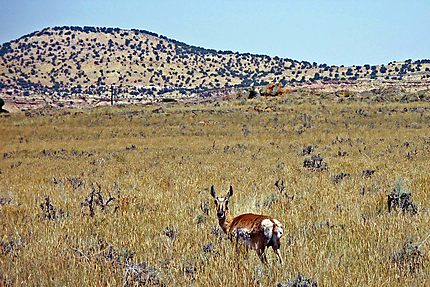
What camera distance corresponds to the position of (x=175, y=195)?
10016 millimetres

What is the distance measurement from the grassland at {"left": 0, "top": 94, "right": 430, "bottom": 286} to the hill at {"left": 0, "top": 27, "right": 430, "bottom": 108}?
252 ft

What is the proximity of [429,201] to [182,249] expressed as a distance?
482 cm

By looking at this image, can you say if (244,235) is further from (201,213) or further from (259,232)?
(201,213)

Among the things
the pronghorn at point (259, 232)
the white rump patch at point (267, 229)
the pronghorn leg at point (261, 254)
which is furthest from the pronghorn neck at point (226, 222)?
the white rump patch at point (267, 229)

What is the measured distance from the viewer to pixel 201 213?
8.05m

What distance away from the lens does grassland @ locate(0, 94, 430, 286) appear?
482cm

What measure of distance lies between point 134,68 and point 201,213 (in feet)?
408

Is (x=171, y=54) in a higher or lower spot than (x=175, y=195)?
higher

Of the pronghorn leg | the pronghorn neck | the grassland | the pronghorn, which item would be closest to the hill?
the grassland

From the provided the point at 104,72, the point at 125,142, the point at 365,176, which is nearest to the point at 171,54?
the point at 104,72

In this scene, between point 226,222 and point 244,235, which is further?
point 226,222

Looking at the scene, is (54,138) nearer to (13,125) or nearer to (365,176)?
(13,125)

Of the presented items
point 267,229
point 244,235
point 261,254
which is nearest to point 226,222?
point 244,235

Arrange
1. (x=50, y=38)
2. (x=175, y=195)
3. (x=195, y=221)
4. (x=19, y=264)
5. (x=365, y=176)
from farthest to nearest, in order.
→ (x=50, y=38) → (x=365, y=176) → (x=175, y=195) → (x=195, y=221) → (x=19, y=264)
